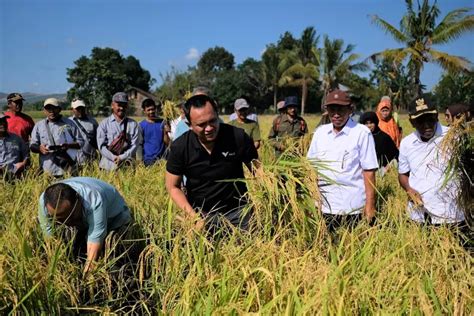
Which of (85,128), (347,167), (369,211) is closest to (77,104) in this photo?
(85,128)

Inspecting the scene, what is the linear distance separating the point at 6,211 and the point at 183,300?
5.61ft

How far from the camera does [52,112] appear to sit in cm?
462

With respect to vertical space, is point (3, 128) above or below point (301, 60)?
below

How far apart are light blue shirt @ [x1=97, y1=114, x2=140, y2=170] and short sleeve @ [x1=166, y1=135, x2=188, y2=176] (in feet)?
7.54

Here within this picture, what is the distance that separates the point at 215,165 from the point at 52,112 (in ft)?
8.97

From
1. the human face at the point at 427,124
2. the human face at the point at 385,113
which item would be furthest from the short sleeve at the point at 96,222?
the human face at the point at 385,113

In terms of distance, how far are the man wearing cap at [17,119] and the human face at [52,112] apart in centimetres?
82

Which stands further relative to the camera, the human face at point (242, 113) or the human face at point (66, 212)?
the human face at point (242, 113)

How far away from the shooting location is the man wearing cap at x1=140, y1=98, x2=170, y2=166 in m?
5.49

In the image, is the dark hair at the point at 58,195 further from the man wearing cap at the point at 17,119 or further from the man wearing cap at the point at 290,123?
the man wearing cap at the point at 17,119

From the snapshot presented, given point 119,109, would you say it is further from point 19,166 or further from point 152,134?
point 19,166

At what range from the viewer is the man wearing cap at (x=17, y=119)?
17.2 ft

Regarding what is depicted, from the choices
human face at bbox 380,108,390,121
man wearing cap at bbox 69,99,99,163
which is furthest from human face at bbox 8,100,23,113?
human face at bbox 380,108,390,121

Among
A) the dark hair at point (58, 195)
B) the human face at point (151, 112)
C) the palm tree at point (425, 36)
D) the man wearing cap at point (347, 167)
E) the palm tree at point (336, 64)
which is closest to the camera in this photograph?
the dark hair at point (58, 195)
